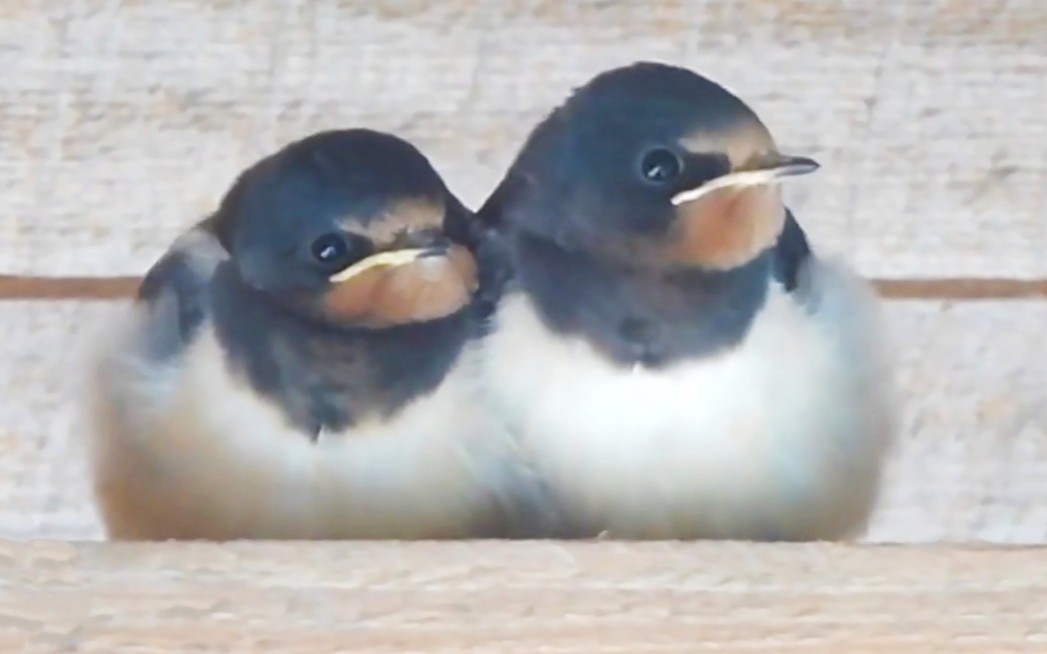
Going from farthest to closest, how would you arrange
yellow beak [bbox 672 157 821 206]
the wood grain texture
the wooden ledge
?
the wood grain texture < yellow beak [bbox 672 157 821 206] < the wooden ledge

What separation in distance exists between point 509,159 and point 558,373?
0.31m

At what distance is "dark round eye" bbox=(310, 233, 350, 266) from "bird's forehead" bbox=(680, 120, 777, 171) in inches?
A: 5.6

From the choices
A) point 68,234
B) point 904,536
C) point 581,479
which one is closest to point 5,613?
point 581,479

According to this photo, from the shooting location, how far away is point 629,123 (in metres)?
0.74

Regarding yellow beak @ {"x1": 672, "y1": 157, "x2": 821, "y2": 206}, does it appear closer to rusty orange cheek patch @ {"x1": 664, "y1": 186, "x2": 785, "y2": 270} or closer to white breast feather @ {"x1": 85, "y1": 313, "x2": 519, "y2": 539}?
rusty orange cheek patch @ {"x1": 664, "y1": 186, "x2": 785, "y2": 270}

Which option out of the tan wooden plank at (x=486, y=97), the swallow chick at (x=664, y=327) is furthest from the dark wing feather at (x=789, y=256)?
the tan wooden plank at (x=486, y=97)

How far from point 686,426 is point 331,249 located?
0.17 metres

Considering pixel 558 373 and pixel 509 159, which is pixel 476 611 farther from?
pixel 509 159

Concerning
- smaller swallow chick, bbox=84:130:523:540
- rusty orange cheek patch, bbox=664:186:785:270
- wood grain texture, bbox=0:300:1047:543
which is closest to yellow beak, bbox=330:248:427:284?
smaller swallow chick, bbox=84:130:523:540

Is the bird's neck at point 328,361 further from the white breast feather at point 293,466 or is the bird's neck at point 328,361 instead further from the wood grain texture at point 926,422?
the wood grain texture at point 926,422

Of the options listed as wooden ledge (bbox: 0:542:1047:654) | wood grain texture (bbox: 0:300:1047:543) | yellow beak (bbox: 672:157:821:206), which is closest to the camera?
wooden ledge (bbox: 0:542:1047:654)

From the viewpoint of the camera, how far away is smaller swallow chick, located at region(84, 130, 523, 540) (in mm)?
725

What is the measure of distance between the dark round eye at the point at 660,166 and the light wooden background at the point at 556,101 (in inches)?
12.6

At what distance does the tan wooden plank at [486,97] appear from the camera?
1044 millimetres
